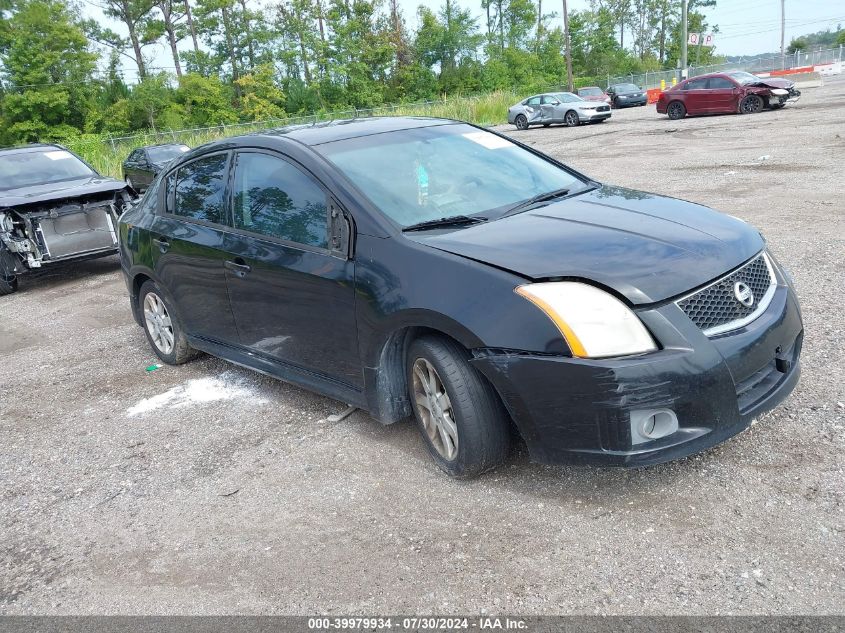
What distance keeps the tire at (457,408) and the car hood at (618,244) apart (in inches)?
18.3

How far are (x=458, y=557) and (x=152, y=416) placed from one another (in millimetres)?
2690

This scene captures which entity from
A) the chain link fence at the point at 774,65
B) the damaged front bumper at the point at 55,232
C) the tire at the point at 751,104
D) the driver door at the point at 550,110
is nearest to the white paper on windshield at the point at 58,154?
the damaged front bumper at the point at 55,232

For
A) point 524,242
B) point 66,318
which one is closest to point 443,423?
point 524,242

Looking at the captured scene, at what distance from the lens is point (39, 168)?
416 inches

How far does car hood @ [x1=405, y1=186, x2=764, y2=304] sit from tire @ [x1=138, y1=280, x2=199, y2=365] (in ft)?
8.74

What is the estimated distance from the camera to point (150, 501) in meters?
3.72

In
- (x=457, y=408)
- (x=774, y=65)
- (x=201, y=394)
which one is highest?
(x=457, y=408)

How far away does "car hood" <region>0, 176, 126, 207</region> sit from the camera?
9031 millimetres

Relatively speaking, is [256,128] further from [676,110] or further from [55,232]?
[55,232]

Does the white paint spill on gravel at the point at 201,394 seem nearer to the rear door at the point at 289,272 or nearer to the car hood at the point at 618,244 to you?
the rear door at the point at 289,272

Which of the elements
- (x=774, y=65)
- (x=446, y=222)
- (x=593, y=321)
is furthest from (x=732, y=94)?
(x=774, y=65)

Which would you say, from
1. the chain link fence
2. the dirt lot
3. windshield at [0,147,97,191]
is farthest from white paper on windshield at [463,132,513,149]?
the chain link fence

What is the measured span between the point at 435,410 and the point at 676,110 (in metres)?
24.2

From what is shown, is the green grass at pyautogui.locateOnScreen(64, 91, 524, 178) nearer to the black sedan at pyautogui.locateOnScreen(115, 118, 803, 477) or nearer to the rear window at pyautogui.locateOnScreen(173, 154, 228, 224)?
the rear window at pyautogui.locateOnScreen(173, 154, 228, 224)
